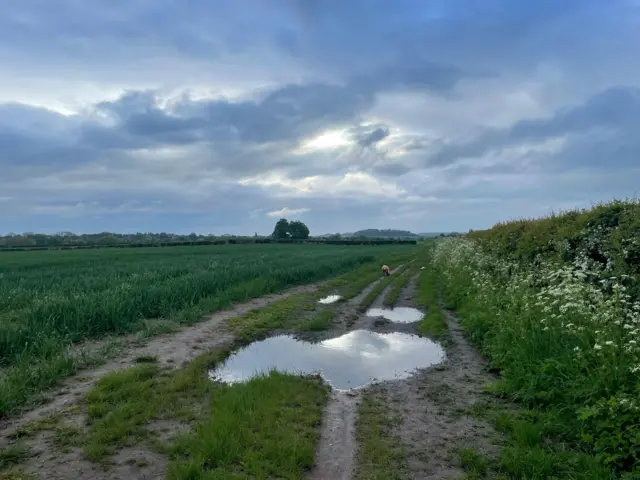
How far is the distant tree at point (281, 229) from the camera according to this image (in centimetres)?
11055

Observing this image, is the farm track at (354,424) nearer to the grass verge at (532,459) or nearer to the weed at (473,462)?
the weed at (473,462)

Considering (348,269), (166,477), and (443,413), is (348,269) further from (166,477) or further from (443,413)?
(166,477)

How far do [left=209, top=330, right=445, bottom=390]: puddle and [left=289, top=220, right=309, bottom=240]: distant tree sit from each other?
100 m

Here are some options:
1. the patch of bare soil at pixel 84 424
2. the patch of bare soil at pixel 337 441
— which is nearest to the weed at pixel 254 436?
the patch of bare soil at pixel 337 441

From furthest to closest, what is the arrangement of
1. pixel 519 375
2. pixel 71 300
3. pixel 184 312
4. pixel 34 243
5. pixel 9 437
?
pixel 34 243 < pixel 184 312 < pixel 71 300 < pixel 519 375 < pixel 9 437

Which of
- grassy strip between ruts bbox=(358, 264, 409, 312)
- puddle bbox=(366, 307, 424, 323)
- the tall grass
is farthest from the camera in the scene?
grassy strip between ruts bbox=(358, 264, 409, 312)

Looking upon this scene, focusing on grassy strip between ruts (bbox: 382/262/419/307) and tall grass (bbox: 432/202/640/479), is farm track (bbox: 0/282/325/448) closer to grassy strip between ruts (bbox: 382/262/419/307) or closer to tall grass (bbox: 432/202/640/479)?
grassy strip between ruts (bbox: 382/262/419/307)

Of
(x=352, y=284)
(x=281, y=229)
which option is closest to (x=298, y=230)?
(x=281, y=229)

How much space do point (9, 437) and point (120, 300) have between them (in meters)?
6.83

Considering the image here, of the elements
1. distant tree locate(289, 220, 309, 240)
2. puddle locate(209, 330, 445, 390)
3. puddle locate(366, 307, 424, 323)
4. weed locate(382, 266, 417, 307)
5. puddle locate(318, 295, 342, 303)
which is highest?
distant tree locate(289, 220, 309, 240)

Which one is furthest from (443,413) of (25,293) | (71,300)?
(25,293)

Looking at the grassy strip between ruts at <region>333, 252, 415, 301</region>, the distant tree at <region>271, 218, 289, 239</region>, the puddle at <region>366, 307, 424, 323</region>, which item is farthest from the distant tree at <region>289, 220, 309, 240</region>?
the puddle at <region>366, 307, 424, 323</region>

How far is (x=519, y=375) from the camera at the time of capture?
21.9 feet

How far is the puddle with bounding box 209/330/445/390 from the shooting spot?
7980 millimetres
